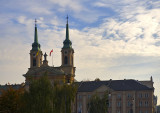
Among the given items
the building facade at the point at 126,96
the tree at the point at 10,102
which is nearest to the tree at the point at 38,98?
the tree at the point at 10,102

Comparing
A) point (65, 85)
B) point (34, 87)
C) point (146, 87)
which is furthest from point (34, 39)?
point (34, 87)

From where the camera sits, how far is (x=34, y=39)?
144 meters

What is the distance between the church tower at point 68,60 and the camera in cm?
13375

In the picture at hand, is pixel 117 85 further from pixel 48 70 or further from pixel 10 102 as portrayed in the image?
pixel 10 102

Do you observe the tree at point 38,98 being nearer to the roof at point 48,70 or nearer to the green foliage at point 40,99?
the green foliage at point 40,99

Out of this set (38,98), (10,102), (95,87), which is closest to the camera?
(38,98)

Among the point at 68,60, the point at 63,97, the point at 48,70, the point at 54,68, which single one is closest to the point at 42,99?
the point at 63,97

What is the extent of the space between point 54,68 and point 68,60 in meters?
6.34

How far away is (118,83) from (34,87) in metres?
64.7

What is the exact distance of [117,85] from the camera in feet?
422

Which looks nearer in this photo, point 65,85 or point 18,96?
point 18,96

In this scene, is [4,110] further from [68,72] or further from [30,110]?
[68,72]

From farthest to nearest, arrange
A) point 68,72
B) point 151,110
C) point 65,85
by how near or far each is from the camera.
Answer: point 68,72
point 151,110
point 65,85

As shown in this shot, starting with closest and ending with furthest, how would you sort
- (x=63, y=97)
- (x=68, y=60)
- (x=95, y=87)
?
(x=63, y=97) < (x=95, y=87) < (x=68, y=60)
